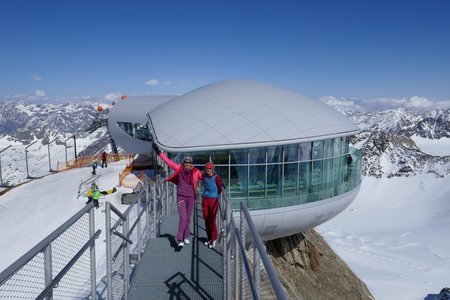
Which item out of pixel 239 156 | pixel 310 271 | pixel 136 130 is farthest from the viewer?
pixel 136 130

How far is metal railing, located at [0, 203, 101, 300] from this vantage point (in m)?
3.29

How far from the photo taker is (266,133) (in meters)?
14.3

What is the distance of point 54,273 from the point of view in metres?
9.70

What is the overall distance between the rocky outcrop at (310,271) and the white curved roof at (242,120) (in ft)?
25.3

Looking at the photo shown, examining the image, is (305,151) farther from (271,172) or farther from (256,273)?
(256,273)

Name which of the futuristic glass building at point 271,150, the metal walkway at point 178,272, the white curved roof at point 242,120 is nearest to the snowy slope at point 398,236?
the futuristic glass building at point 271,150

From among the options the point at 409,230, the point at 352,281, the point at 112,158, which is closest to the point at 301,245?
the point at 352,281

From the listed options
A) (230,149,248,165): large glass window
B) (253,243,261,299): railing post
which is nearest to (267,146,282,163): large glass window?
(230,149,248,165): large glass window

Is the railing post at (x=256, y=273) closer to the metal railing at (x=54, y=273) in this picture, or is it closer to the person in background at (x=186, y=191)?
the metal railing at (x=54, y=273)

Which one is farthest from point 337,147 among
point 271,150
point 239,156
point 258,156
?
point 239,156

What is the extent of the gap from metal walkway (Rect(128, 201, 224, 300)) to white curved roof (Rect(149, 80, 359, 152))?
6.22m

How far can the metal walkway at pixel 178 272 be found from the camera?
594cm

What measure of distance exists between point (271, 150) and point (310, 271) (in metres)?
11.7

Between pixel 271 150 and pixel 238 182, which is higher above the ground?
pixel 271 150
